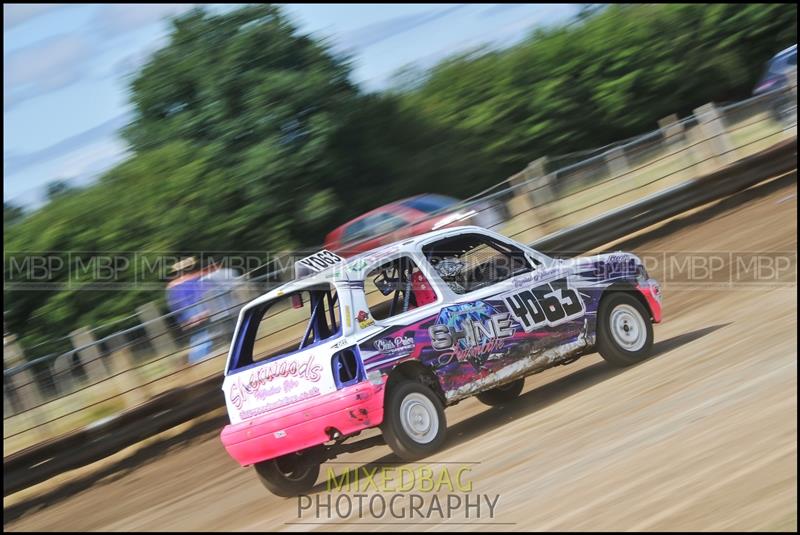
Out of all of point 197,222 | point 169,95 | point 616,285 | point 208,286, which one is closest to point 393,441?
point 616,285

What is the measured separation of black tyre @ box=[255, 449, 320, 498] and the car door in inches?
46.6

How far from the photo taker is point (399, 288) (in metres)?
8.55

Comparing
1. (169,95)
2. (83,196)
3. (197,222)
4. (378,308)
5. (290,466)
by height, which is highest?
(169,95)

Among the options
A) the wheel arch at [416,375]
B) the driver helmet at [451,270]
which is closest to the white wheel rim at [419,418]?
the wheel arch at [416,375]

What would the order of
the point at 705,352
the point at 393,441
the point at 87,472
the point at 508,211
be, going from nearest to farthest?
1. the point at 393,441
2. the point at 705,352
3. the point at 87,472
4. the point at 508,211

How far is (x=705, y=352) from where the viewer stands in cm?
920

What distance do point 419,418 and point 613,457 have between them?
1.66 metres

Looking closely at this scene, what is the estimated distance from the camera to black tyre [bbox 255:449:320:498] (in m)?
7.99

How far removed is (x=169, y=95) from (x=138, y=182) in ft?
18.3

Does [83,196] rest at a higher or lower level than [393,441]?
higher

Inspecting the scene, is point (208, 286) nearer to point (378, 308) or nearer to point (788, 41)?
point (378, 308)

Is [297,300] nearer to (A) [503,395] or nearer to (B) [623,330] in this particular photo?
(A) [503,395]

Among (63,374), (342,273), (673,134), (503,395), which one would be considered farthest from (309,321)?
(673,134)

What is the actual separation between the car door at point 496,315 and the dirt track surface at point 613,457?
18.0 inches
